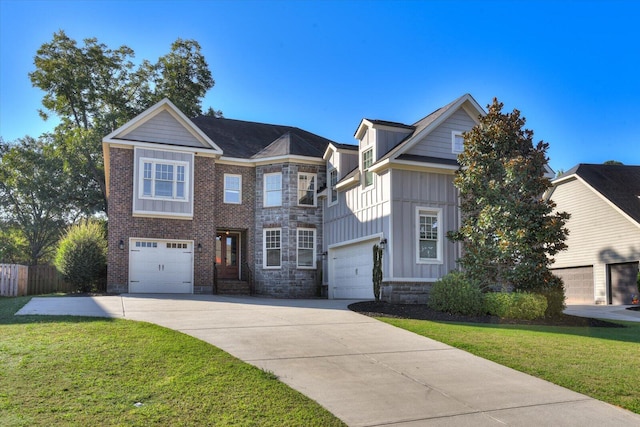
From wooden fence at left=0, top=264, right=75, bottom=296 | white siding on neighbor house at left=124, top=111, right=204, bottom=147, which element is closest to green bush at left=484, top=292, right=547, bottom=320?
white siding on neighbor house at left=124, top=111, right=204, bottom=147

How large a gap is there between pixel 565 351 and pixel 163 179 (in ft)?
51.5

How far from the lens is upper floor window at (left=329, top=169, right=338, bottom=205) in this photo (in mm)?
21875

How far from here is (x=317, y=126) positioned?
2848 centimetres

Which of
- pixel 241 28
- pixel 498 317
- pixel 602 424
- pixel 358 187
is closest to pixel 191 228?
pixel 358 187

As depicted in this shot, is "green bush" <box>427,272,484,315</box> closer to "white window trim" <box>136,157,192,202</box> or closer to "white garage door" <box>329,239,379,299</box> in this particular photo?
"white garage door" <box>329,239,379,299</box>

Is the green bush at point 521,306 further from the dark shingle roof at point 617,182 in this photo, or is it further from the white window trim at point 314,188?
the dark shingle roof at point 617,182

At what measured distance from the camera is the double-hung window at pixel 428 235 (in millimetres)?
17644

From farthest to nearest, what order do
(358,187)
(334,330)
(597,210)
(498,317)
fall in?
(597,210) < (358,187) < (498,317) < (334,330)

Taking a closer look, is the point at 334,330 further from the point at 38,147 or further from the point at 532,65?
the point at 38,147

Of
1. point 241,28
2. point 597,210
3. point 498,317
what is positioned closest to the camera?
point 498,317

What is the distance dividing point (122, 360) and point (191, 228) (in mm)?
13961

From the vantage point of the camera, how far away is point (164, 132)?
69.6ft

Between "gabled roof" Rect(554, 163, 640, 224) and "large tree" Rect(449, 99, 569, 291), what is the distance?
10.1 meters

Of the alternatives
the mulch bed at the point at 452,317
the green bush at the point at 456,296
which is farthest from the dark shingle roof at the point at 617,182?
the green bush at the point at 456,296
